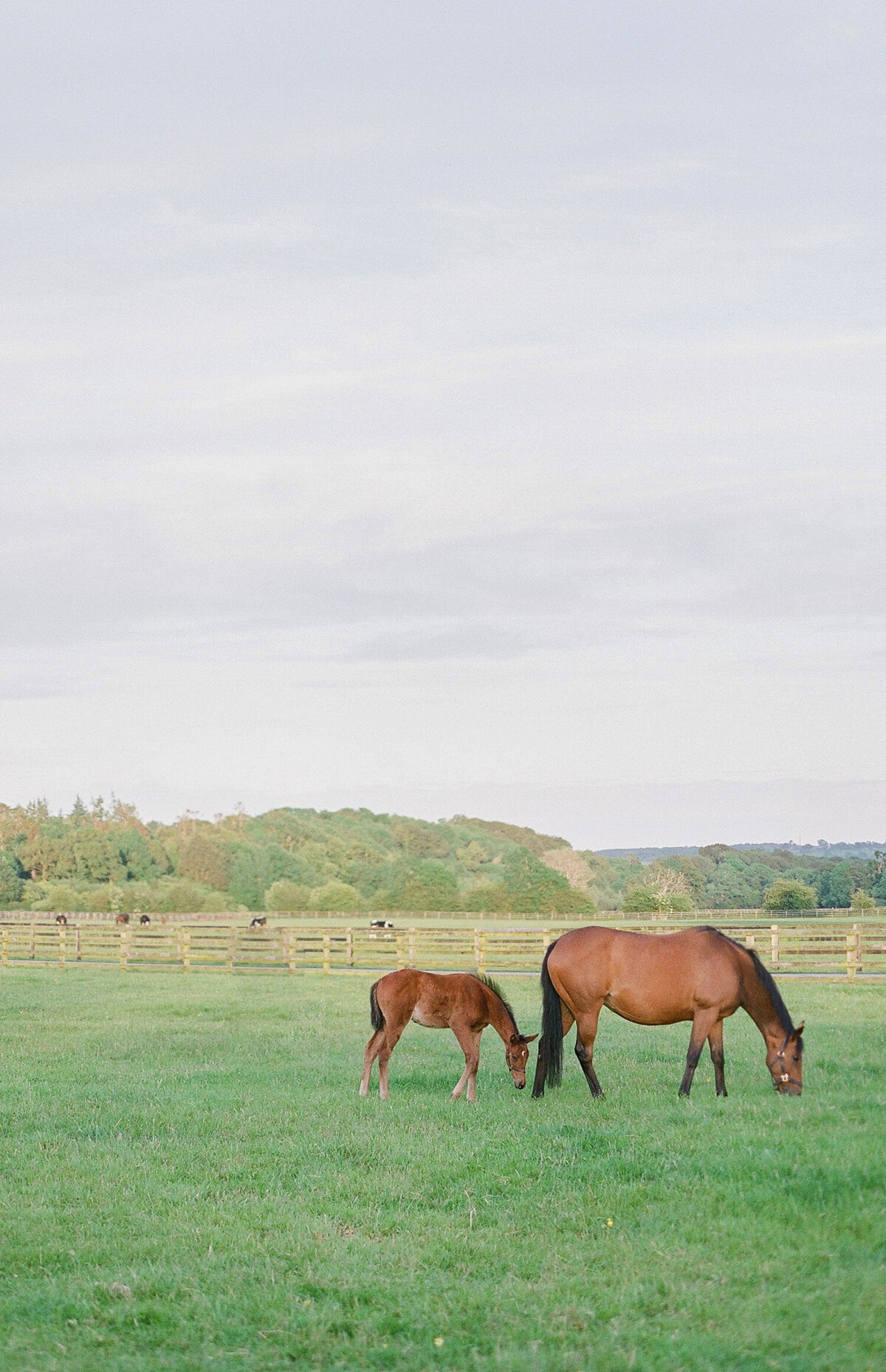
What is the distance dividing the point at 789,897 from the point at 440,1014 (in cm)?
6773

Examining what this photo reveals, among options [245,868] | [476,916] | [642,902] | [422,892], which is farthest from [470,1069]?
[245,868]

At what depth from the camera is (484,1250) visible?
620cm

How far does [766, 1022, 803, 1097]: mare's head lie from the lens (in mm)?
10055

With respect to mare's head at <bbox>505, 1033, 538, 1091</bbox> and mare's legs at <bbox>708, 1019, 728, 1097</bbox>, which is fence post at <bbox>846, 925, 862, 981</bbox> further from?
mare's head at <bbox>505, 1033, 538, 1091</bbox>

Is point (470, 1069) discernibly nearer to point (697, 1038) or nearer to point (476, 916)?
point (697, 1038)

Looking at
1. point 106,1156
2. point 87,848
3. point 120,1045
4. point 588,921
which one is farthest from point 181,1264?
point 87,848

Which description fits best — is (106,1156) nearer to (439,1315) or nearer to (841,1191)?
(439,1315)

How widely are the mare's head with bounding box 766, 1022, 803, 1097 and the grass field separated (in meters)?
0.18

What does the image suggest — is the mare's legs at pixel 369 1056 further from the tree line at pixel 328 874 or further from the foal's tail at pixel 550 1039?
the tree line at pixel 328 874

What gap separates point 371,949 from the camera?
1144 inches

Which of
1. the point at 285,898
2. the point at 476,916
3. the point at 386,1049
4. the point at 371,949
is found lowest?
the point at 476,916

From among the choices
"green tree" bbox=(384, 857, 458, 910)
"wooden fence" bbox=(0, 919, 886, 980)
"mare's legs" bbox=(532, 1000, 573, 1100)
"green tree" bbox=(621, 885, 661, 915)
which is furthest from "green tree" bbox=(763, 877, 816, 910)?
"mare's legs" bbox=(532, 1000, 573, 1100)

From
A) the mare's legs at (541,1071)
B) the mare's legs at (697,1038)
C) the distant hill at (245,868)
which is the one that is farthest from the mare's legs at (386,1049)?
the distant hill at (245,868)

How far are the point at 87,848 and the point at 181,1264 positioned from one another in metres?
91.3
